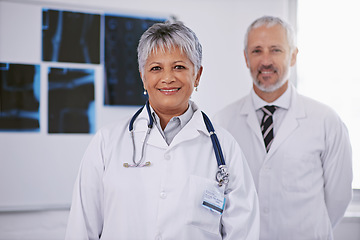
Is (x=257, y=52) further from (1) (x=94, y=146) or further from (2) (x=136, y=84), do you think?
(1) (x=94, y=146)

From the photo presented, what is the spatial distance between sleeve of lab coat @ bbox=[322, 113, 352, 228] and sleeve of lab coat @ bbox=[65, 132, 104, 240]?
118 centimetres

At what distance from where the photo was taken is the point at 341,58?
2.87m

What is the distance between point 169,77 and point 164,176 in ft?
1.14

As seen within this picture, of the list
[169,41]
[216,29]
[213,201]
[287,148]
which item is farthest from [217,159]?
[216,29]

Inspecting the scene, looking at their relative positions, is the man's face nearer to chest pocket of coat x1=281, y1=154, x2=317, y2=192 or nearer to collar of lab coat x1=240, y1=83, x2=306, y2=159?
collar of lab coat x1=240, y1=83, x2=306, y2=159

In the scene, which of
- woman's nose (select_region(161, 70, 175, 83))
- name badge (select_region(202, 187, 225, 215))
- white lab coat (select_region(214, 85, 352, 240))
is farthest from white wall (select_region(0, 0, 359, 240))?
name badge (select_region(202, 187, 225, 215))

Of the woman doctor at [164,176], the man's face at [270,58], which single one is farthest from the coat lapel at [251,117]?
the woman doctor at [164,176]

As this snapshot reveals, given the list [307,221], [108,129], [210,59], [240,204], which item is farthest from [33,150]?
[307,221]

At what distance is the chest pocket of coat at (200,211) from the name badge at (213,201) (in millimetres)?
11

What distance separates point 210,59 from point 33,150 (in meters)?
1.37

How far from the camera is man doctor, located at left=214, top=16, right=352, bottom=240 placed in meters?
1.78

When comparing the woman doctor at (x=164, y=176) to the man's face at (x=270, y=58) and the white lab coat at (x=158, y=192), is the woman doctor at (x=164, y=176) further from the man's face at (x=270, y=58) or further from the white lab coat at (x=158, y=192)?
the man's face at (x=270, y=58)

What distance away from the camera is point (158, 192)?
4.00 feet

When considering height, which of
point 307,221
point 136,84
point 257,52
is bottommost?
→ point 307,221
